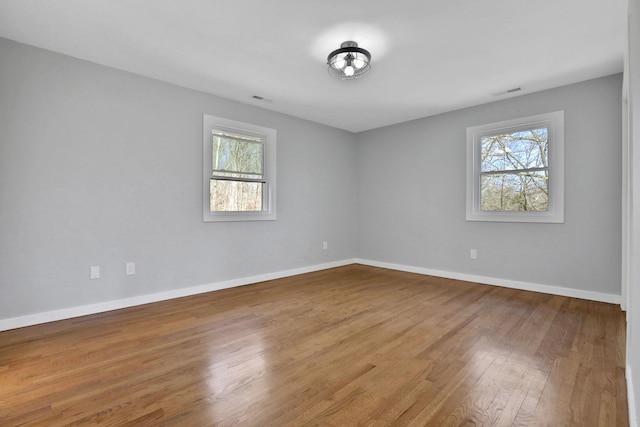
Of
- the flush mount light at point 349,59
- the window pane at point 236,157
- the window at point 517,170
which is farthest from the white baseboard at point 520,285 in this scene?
the flush mount light at point 349,59

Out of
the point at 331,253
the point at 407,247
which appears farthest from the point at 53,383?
the point at 407,247

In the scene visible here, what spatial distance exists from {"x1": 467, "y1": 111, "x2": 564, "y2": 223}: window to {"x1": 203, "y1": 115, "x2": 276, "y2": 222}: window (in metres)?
2.96

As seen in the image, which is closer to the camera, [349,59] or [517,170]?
[349,59]

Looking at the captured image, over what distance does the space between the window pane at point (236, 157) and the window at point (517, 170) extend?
3.10 metres

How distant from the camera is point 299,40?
2.70 meters

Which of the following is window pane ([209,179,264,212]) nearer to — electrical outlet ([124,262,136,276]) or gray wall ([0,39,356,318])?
gray wall ([0,39,356,318])

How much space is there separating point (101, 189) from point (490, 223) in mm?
4772

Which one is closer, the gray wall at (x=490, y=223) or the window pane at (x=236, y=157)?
the gray wall at (x=490, y=223)

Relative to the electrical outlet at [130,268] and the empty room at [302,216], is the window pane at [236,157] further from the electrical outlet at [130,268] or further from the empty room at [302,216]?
the electrical outlet at [130,268]

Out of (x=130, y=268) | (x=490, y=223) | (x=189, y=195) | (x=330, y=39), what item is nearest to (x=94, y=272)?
(x=130, y=268)

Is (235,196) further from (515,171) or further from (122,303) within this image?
(515,171)

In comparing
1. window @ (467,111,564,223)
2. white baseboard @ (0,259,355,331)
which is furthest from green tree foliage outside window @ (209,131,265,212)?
window @ (467,111,564,223)

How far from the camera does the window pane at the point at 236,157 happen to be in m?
4.03

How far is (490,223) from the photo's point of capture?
168 inches
